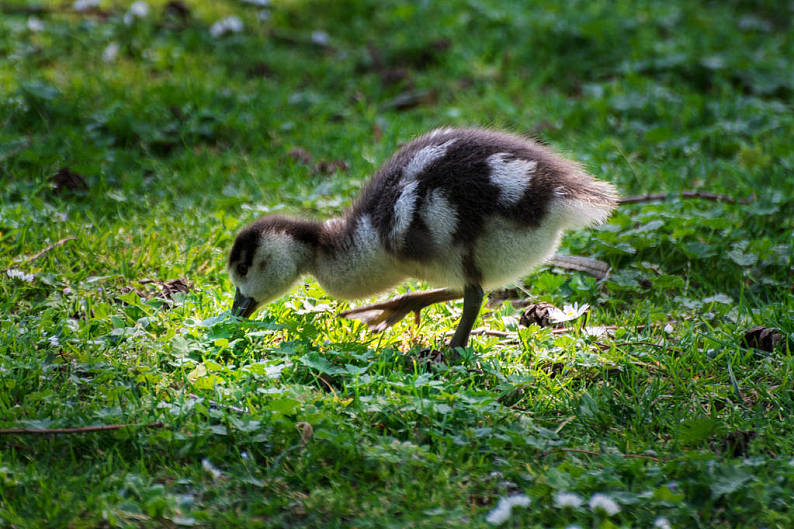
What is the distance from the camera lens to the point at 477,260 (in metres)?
4.20

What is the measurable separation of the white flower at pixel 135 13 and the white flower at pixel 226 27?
68 cm

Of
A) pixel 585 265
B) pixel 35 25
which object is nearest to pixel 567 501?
pixel 585 265

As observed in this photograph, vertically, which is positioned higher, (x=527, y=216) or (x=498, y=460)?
(x=527, y=216)

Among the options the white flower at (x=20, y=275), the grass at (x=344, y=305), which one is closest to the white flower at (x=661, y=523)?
the grass at (x=344, y=305)

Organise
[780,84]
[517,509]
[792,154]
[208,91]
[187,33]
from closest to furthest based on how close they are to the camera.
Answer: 1. [517,509]
2. [792,154]
3. [208,91]
4. [780,84]
5. [187,33]

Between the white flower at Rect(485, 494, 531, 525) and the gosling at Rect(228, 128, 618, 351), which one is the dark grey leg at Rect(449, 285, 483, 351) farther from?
the white flower at Rect(485, 494, 531, 525)

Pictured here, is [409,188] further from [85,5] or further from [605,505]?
[85,5]

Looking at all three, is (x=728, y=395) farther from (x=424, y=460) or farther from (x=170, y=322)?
(x=170, y=322)

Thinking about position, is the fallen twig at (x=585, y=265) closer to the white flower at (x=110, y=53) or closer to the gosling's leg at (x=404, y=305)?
the gosling's leg at (x=404, y=305)

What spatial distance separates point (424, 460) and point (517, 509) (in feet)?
1.44

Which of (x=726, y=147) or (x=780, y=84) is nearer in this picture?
(x=726, y=147)

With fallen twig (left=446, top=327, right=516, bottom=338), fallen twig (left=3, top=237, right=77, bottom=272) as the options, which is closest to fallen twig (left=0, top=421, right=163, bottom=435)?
fallen twig (left=3, top=237, right=77, bottom=272)

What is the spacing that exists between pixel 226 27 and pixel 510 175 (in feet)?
18.0

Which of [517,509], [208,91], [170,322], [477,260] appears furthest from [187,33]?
[517,509]
